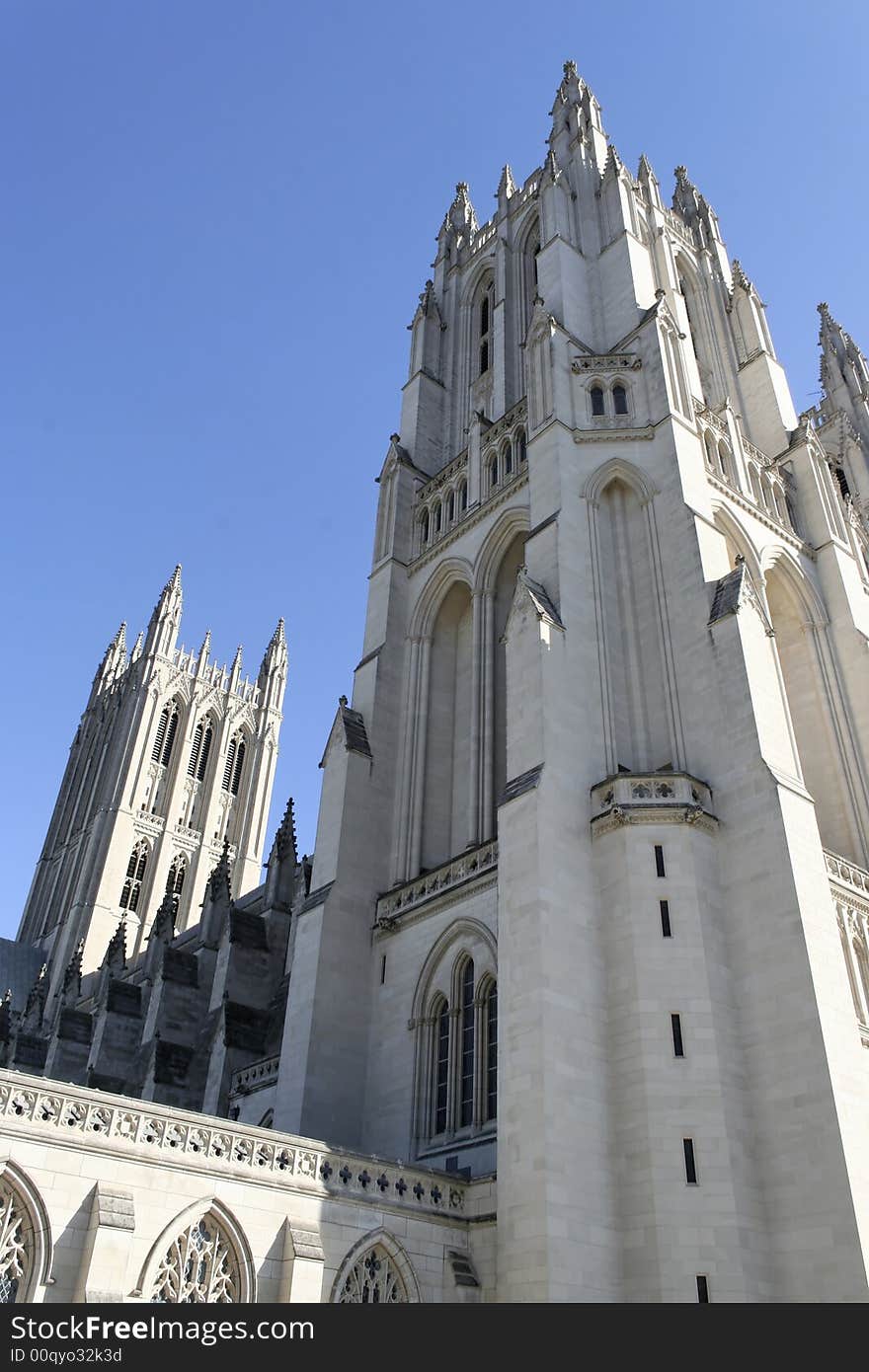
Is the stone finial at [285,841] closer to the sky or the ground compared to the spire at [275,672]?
closer to the ground

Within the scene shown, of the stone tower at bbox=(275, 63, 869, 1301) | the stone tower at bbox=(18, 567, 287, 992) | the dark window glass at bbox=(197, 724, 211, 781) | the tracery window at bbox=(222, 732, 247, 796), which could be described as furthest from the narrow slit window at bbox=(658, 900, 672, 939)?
the tracery window at bbox=(222, 732, 247, 796)

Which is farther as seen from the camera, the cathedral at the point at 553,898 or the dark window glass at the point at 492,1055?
the dark window glass at the point at 492,1055

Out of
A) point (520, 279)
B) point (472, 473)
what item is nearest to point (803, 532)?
point (472, 473)

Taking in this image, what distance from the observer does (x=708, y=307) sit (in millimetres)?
36375

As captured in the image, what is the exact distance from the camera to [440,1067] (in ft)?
71.8

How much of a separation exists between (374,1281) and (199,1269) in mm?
3024

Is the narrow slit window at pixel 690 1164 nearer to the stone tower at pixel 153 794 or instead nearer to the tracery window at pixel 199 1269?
the tracery window at pixel 199 1269

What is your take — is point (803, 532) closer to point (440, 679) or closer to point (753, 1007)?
point (440, 679)

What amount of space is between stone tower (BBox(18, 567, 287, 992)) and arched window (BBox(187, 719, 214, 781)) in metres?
0.08

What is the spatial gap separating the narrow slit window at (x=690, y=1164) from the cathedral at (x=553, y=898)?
0.05 metres

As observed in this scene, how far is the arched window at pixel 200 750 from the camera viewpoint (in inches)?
2874

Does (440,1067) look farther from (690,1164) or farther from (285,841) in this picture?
(285,841)

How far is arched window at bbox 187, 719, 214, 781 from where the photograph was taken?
72994mm

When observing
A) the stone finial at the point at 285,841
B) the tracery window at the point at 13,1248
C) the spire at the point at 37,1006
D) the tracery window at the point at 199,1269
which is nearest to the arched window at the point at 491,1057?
the tracery window at the point at 199,1269
